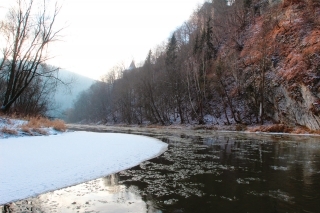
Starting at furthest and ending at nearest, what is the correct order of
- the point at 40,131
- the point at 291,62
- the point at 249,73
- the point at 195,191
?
1. the point at 249,73
2. the point at 291,62
3. the point at 40,131
4. the point at 195,191

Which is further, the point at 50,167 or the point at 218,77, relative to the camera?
the point at 218,77

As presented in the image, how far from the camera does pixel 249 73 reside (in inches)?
1467

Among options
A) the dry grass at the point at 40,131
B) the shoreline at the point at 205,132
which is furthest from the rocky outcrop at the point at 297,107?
the dry grass at the point at 40,131

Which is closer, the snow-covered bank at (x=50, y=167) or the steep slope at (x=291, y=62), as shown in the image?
the snow-covered bank at (x=50, y=167)

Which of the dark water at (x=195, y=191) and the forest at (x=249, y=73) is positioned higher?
the forest at (x=249, y=73)

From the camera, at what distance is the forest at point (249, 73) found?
87.8ft

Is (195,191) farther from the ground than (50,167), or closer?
closer

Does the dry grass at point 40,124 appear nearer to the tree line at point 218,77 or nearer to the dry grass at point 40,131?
the dry grass at point 40,131

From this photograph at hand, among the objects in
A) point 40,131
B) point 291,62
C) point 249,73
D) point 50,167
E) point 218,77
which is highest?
point 218,77

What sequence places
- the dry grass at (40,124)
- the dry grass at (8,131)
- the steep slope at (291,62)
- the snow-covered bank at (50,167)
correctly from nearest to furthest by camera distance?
the snow-covered bank at (50,167) → the dry grass at (8,131) → the dry grass at (40,124) → the steep slope at (291,62)

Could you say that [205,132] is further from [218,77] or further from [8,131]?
[8,131]

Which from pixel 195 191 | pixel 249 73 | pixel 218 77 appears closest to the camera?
pixel 195 191

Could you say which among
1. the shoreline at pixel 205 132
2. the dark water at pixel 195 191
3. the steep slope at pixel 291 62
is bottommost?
the dark water at pixel 195 191

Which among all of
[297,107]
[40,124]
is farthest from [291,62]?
[40,124]
